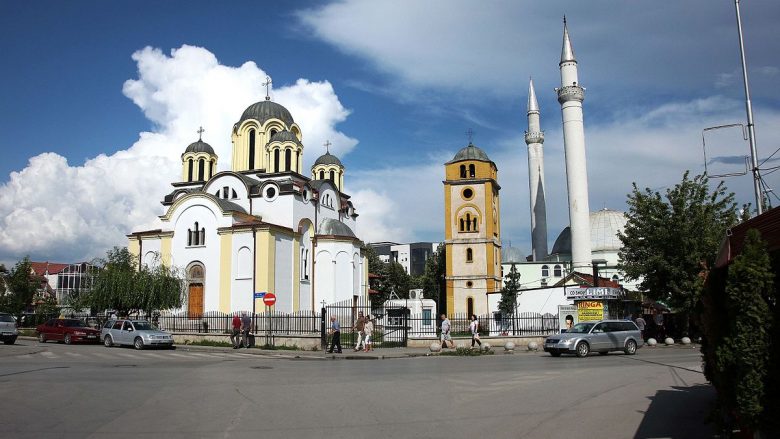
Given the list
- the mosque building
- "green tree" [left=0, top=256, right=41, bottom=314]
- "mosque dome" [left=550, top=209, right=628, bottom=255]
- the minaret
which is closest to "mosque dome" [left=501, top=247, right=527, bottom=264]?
"mosque dome" [left=550, top=209, right=628, bottom=255]

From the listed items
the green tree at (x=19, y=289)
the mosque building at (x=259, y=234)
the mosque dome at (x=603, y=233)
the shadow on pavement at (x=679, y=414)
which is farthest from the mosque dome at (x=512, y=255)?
the shadow on pavement at (x=679, y=414)

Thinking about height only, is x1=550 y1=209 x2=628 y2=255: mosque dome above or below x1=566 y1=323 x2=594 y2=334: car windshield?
above

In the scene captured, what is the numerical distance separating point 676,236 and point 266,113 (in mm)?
31185

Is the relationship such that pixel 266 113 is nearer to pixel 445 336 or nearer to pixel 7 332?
pixel 7 332

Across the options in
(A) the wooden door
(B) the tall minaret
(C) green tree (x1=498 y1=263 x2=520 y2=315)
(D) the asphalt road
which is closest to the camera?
(D) the asphalt road

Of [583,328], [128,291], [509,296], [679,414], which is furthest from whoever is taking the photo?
[509,296]

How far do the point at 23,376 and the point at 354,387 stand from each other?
7.86 m

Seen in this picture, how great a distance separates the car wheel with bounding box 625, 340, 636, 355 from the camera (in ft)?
74.3

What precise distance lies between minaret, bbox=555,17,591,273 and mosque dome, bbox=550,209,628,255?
15970 millimetres

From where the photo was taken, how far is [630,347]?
22.7 metres

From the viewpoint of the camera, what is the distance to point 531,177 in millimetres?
71000

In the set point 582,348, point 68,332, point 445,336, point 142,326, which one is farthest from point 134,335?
point 582,348

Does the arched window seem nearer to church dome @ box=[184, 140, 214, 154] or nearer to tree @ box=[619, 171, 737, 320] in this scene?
church dome @ box=[184, 140, 214, 154]

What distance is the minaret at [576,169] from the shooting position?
54469 mm
